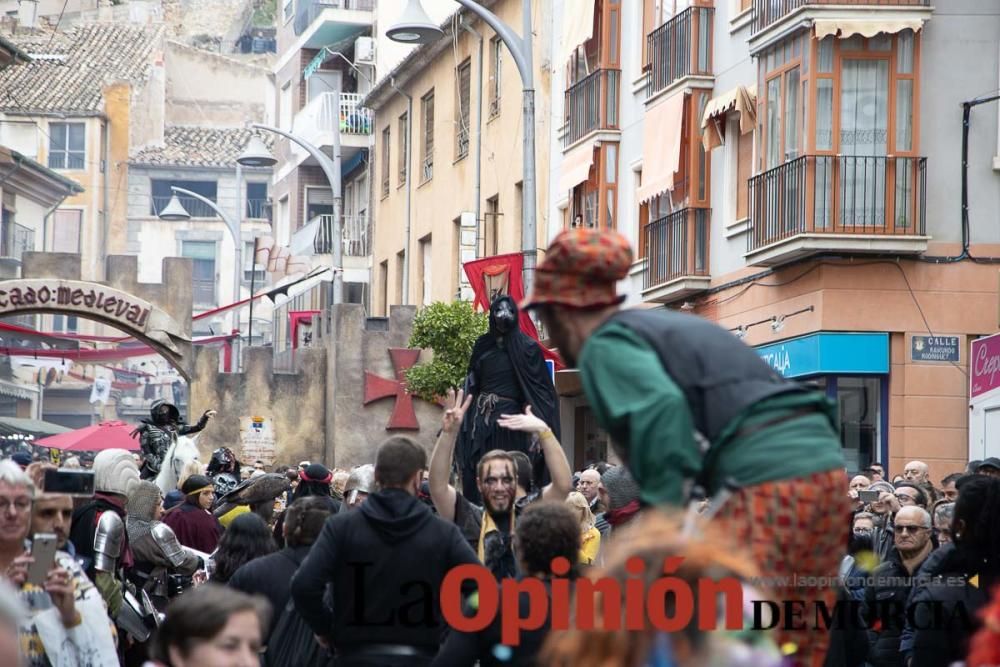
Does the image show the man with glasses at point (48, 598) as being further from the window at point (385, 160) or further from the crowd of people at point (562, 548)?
the window at point (385, 160)

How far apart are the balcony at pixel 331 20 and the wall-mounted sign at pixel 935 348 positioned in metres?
29.2

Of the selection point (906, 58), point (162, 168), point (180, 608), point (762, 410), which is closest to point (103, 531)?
point (180, 608)

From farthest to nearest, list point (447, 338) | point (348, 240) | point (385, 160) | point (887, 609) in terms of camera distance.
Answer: point (348, 240)
point (385, 160)
point (447, 338)
point (887, 609)

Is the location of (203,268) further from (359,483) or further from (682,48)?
(359,483)

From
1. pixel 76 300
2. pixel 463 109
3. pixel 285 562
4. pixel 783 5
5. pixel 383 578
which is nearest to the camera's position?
pixel 383 578

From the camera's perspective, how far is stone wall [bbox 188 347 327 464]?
122 ft

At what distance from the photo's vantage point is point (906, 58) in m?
25.3

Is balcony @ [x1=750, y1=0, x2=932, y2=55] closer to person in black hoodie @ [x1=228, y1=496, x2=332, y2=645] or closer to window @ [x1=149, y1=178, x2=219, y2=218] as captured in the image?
person in black hoodie @ [x1=228, y1=496, x2=332, y2=645]

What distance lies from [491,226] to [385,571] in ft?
107

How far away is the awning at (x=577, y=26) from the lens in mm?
33750

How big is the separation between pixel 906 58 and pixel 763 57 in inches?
Result: 101

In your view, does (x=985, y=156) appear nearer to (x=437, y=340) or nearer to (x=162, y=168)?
(x=437, y=340)

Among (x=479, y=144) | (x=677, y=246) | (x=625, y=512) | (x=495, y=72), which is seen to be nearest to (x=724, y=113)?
(x=677, y=246)

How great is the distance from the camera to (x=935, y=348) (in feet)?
83.1
